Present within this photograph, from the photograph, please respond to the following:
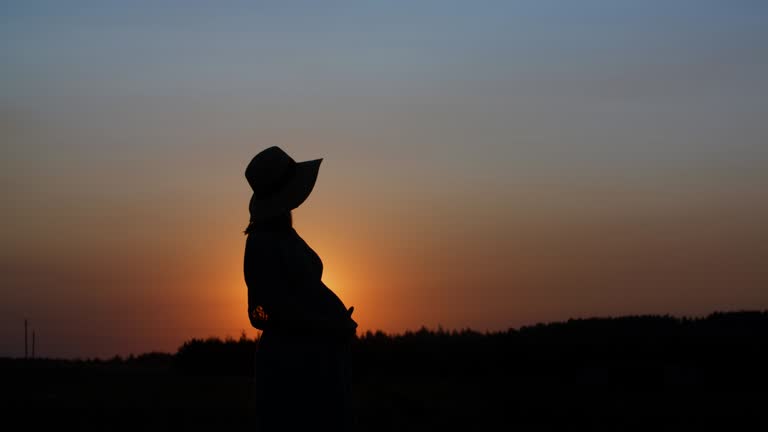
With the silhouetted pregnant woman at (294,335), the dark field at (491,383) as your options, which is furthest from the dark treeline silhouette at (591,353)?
the silhouetted pregnant woman at (294,335)


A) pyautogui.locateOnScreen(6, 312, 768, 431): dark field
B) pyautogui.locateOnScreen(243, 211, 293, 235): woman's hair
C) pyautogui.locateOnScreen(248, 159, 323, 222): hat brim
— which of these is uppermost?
pyautogui.locateOnScreen(248, 159, 323, 222): hat brim

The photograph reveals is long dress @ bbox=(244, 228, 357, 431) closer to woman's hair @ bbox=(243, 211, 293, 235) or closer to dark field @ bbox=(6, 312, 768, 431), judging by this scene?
woman's hair @ bbox=(243, 211, 293, 235)

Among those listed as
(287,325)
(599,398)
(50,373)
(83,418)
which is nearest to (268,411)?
(287,325)

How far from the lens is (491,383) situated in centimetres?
1498

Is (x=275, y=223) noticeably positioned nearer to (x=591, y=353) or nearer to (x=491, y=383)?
(x=491, y=383)

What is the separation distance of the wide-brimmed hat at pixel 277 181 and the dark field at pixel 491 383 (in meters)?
6.92

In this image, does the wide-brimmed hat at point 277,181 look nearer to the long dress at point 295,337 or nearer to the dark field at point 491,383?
the long dress at point 295,337

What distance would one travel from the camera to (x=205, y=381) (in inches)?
637

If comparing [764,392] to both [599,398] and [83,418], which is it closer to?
[599,398]

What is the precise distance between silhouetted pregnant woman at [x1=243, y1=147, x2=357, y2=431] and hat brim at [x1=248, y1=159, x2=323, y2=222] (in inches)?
1.1

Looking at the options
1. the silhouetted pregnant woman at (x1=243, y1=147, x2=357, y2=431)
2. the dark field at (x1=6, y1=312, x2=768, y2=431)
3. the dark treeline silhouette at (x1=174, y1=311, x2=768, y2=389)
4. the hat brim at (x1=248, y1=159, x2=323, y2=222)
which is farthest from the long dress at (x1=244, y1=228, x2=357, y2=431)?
the dark treeline silhouette at (x1=174, y1=311, x2=768, y2=389)

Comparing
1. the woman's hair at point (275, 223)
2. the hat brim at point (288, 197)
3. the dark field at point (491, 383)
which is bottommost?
the dark field at point (491, 383)

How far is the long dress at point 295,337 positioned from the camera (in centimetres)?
529

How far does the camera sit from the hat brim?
216 inches
